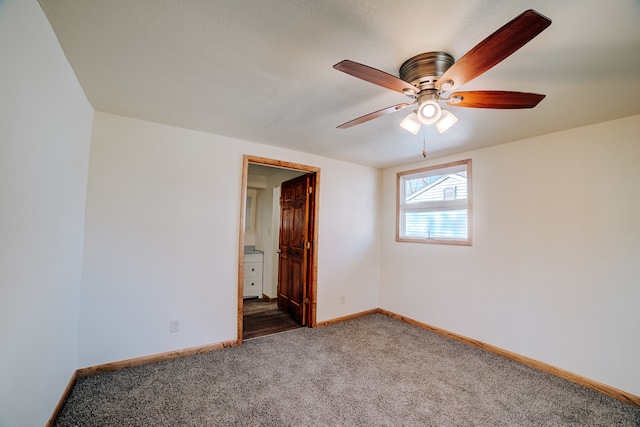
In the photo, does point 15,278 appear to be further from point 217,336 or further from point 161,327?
point 217,336

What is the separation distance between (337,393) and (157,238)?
214 centimetres

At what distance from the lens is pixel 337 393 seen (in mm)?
2121

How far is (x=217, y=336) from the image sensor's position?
285cm

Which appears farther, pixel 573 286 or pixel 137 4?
pixel 573 286

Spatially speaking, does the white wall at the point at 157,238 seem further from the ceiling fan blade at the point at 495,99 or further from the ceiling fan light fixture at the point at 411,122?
the ceiling fan blade at the point at 495,99

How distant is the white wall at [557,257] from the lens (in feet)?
7.23

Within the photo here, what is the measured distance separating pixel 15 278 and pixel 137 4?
4.38 ft

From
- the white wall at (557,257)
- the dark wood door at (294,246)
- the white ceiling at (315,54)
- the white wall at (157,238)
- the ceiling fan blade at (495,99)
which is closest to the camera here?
the white ceiling at (315,54)

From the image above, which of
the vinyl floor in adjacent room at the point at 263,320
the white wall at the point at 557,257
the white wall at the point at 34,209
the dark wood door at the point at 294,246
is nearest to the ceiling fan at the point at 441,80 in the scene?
the white wall at the point at 34,209

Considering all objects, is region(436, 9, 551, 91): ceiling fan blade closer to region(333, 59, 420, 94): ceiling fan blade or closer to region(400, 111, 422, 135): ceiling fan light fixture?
region(333, 59, 420, 94): ceiling fan blade

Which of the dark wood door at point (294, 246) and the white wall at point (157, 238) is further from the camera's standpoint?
the dark wood door at point (294, 246)

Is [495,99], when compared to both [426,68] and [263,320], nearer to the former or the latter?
[426,68]

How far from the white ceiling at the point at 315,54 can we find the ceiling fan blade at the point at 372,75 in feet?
0.65

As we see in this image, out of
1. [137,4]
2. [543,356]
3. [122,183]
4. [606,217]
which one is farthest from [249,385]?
[606,217]
